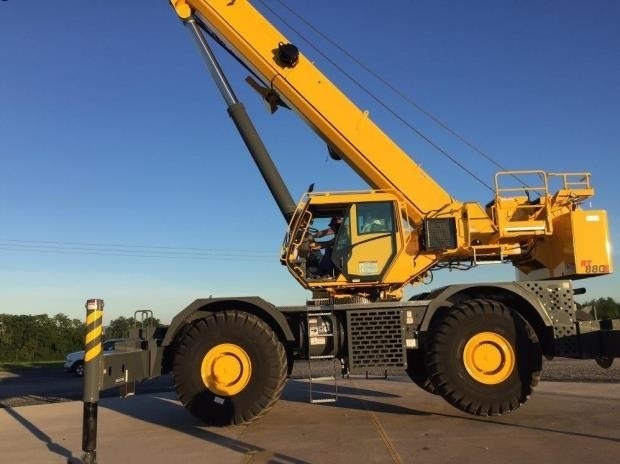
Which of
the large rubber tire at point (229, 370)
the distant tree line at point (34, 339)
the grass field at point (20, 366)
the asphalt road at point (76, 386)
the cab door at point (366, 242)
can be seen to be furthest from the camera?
the distant tree line at point (34, 339)

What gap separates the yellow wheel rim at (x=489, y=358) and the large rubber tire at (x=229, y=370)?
2.54m

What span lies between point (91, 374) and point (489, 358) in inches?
202

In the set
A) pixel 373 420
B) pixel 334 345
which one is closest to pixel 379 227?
pixel 334 345

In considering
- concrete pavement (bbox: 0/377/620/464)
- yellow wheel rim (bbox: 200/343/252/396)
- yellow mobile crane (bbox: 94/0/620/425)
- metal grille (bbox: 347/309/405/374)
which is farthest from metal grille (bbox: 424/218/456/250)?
yellow wheel rim (bbox: 200/343/252/396)

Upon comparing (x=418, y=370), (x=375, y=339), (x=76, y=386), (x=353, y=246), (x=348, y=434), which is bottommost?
→ (x=76, y=386)

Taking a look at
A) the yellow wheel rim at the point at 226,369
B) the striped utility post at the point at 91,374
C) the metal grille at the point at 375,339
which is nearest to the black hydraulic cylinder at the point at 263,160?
the metal grille at the point at 375,339

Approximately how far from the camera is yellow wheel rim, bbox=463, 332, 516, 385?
774cm

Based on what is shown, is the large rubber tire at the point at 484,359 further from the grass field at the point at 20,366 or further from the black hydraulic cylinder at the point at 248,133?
the grass field at the point at 20,366

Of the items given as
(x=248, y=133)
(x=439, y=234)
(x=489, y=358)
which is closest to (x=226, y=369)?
(x=489, y=358)

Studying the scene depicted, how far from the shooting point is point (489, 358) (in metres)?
7.79

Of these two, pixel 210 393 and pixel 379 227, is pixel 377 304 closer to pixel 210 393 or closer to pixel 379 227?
pixel 379 227

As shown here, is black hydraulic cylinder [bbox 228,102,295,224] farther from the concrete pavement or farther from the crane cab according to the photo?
the concrete pavement

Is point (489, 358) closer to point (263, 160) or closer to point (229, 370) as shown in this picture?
point (229, 370)

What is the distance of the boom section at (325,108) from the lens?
9211 mm
